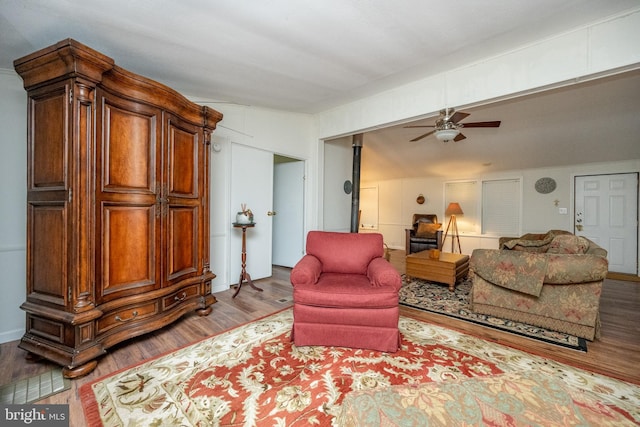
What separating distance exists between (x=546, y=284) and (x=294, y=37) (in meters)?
3.12

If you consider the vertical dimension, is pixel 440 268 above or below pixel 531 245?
below

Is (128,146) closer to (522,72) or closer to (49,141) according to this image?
(49,141)

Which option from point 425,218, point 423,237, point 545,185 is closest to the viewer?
point 545,185

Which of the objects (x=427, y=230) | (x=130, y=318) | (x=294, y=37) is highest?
(x=294, y=37)

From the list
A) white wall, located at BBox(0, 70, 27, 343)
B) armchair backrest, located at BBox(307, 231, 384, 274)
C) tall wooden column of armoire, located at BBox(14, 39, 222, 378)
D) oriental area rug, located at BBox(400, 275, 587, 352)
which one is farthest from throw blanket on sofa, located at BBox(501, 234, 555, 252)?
white wall, located at BBox(0, 70, 27, 343)

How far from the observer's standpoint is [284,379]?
162 cm

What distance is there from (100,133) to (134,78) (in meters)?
0.49

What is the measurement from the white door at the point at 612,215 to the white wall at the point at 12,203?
26.2ft

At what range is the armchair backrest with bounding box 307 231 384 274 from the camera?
8.39ft

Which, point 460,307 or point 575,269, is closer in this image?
point 575,269

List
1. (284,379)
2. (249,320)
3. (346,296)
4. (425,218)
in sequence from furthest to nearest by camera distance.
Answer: (425,218) < (249,320) < (346,296) < (284,379)

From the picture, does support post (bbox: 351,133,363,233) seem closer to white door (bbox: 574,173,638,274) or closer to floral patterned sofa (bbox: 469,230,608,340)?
floral patterned sofa (bbox: 469,230,608,340)

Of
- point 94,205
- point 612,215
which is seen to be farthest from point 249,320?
point 612,215

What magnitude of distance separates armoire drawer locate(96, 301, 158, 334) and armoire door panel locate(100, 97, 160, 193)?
893 mm
